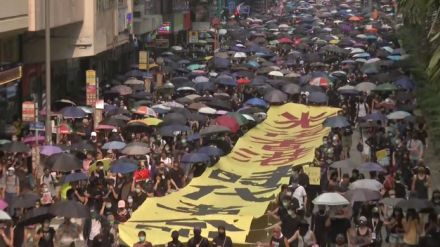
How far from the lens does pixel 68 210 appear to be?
16.7m

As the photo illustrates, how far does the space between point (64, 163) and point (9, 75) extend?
836 centimetres

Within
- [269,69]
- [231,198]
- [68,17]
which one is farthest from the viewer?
A: [269,69]

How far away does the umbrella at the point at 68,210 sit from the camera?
16.7 m

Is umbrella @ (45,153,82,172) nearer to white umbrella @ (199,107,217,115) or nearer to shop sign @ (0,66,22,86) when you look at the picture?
shop sign @ (0,66,22,86)

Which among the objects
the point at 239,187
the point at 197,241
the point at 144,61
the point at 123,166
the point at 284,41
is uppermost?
the point at 197,241

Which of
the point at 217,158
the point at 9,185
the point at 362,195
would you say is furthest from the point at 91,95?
the point at 362,195

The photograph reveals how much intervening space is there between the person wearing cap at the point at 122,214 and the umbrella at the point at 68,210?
4.84 feet

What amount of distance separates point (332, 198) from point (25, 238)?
505 centimetres

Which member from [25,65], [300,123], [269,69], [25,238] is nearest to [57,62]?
[25,65]

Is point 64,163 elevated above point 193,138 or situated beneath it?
elevated above

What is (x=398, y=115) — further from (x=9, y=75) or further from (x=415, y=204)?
(x=415, y=204)

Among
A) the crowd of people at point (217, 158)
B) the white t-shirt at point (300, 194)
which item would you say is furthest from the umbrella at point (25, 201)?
the white t-shirt at point (300, 194)

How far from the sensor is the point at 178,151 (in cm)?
2497

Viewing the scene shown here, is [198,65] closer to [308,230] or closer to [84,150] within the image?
[84,150]
